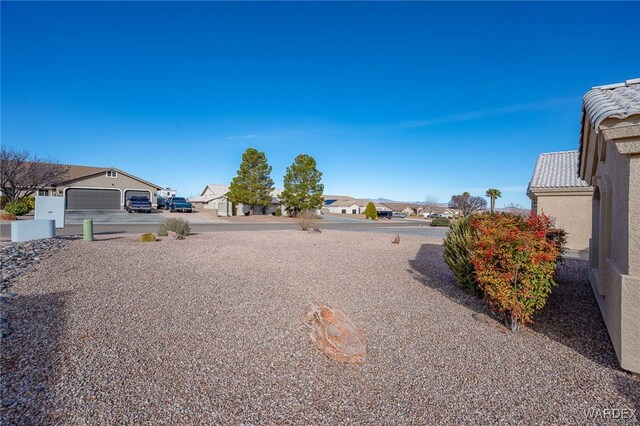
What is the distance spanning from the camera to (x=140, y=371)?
3678mm

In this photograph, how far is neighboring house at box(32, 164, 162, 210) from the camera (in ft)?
121

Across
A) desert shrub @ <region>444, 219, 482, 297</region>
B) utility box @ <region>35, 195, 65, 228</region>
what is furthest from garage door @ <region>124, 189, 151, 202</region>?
desert shrub @ <region>444, 219, 482, 297</region>

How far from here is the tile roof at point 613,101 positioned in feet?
12.7

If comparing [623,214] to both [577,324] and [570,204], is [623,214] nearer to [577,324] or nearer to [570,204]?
[577,324]

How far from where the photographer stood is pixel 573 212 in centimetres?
1291

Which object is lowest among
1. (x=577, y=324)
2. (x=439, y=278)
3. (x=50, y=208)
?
(x=577, y=324)

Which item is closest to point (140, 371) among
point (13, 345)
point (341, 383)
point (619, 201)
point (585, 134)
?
point (13, 345)

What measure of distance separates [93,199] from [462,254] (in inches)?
1692

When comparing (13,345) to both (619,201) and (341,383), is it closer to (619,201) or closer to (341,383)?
(341,383)

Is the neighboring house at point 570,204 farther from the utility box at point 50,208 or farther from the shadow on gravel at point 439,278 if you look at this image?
the utility box at point 50,208

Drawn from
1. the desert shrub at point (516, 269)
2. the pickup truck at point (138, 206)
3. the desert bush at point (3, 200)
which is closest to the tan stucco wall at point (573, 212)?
the desert shrub at point (516, 269)

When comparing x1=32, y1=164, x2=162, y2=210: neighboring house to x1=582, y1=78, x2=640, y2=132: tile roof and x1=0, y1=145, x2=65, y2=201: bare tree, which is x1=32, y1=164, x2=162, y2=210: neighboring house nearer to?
x1=0, y1=145, x2=65, y2=201: bare tree

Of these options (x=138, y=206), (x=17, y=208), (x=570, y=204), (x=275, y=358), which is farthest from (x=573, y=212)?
(x=138, y=206)

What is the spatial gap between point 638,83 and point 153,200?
151 ft
